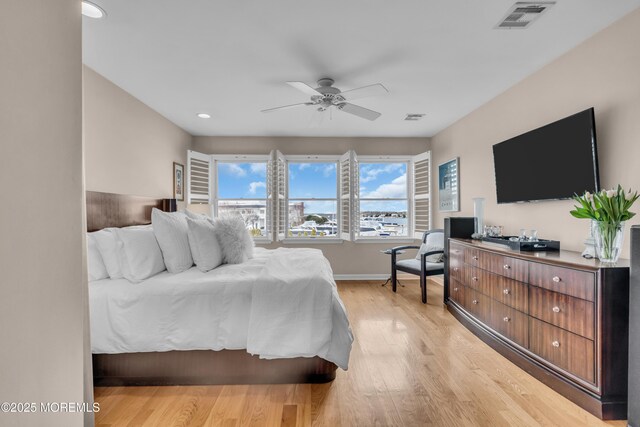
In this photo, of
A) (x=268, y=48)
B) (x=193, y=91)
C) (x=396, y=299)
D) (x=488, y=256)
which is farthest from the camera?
(x=396, y=299)

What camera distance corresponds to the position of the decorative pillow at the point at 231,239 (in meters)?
2.92

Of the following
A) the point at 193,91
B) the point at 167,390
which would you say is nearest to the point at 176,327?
the point at 167,390

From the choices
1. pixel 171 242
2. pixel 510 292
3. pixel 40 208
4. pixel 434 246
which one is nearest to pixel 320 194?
pixel 434 246

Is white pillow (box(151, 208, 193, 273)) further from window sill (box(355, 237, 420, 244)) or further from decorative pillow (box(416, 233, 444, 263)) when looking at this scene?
window sill (box(355, 237, 420, 244))

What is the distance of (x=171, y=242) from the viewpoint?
2615mm

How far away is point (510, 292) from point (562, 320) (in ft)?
1.76

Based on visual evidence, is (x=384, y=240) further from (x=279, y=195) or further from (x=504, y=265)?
(x=504, y=265)

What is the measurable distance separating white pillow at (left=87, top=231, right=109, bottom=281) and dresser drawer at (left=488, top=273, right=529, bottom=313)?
10.2ft

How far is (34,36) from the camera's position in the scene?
75 centimetres

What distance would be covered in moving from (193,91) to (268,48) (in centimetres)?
133

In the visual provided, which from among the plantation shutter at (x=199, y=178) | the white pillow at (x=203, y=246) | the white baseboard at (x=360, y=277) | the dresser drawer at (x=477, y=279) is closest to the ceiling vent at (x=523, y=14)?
the dresser drawer at (x=477, y=279)

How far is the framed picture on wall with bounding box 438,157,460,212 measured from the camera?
484 cm

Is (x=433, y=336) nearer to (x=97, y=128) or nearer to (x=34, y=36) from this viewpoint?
(x=34, y=36)

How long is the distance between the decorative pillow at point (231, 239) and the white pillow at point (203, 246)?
0.08 metres
